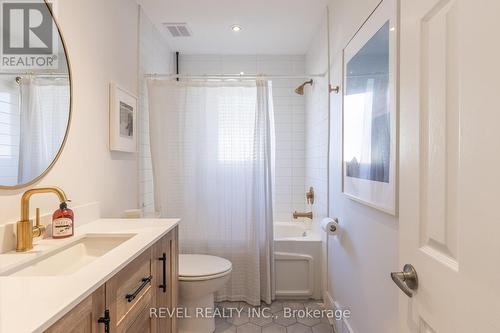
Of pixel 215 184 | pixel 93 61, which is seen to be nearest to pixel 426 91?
pixel 93 61

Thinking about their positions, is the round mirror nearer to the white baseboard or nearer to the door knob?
the door knob

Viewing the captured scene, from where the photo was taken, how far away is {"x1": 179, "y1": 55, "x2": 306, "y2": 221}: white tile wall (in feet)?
11.1

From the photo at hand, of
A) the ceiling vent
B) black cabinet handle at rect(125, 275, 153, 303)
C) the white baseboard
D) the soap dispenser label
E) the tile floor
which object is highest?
the ceiling vent

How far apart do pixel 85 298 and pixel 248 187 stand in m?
1.70

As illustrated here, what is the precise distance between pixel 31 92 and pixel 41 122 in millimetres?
127

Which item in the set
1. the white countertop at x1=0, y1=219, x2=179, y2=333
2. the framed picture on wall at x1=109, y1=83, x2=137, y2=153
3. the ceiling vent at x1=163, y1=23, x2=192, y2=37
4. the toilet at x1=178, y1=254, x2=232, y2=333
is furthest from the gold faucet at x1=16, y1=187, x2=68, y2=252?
the ceiling vent at x1=163, y1=23, x2=192, y2=37

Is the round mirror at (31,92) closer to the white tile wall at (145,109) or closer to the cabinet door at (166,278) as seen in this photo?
the cabinet door at (166,278)

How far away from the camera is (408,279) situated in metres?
0.75

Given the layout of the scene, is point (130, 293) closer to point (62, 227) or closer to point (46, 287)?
point (46, 287)

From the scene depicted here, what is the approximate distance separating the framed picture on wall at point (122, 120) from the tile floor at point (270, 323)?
57.4 inches

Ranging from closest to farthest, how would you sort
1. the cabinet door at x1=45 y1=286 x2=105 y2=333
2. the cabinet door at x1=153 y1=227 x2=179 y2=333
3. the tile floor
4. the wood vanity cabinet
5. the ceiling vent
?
the cabinet door at x1=45 y1=286 x2=105 y2=333 < the wood vanity cabinet < the cabinet door at x1=153 y1=227 x2=179 y2=333 < the tile floor < the ceiling vent

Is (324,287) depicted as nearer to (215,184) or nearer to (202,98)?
(215,184)

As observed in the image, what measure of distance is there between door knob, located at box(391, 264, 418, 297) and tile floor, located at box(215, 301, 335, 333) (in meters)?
1.54

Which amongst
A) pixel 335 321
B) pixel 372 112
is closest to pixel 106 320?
pixel 372 112
